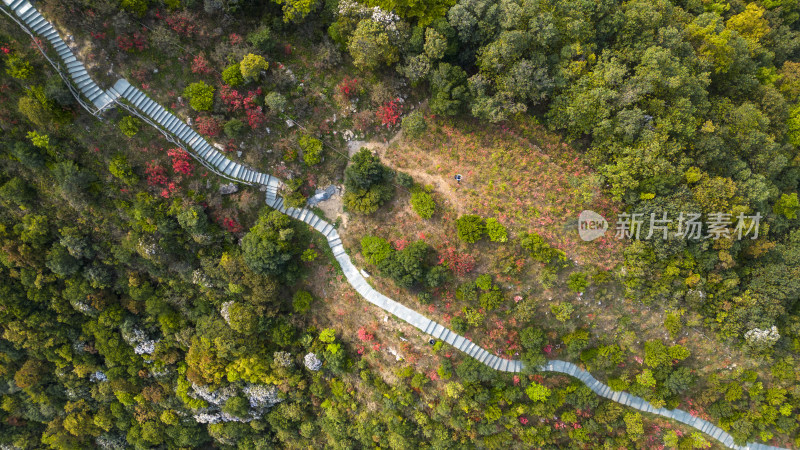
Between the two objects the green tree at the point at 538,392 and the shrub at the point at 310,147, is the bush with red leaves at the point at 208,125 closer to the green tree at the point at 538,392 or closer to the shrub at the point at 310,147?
the shrub at the point at 310,147

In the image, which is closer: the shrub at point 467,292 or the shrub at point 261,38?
the shrub at point 261,38

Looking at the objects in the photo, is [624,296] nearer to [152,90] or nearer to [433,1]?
[433,1]

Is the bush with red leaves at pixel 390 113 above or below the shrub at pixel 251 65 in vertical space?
above

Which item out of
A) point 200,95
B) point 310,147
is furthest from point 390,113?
point 200,95

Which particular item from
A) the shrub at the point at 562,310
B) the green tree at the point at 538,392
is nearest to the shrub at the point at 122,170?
the shrub at the point at 562,310

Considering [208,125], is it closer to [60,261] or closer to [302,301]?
[302,301]

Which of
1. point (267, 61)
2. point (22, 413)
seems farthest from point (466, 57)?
point (22, 413)
